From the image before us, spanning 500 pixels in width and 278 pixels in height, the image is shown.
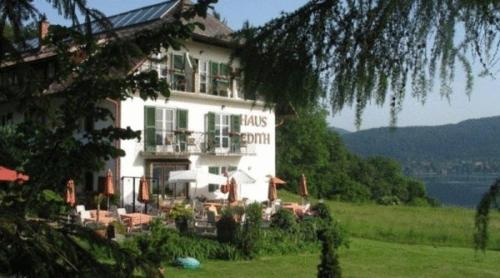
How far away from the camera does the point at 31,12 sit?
382 cm

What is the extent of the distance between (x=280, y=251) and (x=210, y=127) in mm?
14023

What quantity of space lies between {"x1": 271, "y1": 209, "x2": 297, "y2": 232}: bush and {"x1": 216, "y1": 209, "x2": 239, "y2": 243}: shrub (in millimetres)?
2051

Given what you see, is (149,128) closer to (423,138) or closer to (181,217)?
(181,217)

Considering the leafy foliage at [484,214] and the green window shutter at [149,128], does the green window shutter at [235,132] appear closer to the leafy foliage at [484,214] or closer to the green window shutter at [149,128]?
the green window shutter at [149,128]

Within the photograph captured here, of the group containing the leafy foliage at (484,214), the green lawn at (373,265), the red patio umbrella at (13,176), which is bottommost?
the green lawn at (373,265)

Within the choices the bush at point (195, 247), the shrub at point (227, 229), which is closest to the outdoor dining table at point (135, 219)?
the bush at point (195, 247)

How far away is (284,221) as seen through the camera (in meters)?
17.9

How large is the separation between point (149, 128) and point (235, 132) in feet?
16.8

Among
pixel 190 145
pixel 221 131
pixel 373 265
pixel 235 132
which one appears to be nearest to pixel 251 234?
pixel 373 265

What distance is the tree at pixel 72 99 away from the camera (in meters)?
3.29

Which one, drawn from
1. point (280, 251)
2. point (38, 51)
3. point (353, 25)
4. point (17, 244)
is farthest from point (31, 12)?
point (280, 251)

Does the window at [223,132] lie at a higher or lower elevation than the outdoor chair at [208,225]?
higher

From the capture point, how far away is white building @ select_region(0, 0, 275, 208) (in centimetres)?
2678

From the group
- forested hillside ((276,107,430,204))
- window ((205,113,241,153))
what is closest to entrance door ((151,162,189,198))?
window ((205,113,241,153))
